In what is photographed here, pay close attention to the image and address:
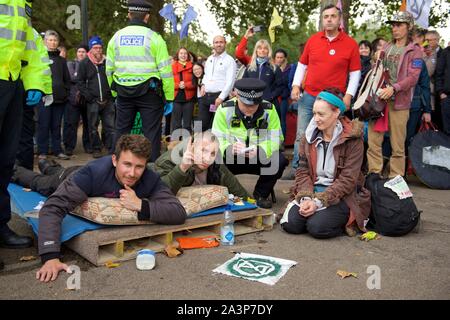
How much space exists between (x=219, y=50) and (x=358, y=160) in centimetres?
448

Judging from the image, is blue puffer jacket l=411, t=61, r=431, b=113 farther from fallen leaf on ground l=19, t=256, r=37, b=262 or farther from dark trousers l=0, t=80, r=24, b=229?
fallen leaf on ground l=19, t=256, r=37, b=262

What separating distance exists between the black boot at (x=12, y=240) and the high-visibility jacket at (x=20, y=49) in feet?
3.88

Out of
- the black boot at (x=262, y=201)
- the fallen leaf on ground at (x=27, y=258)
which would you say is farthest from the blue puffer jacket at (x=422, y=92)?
the fallen leaf on ground at (x=27, y=258)

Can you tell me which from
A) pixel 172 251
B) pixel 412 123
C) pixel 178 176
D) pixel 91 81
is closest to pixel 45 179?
pixel 178 176

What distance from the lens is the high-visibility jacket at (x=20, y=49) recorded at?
3494 millimetres

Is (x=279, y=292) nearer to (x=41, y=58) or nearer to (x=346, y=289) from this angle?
(x=346, y=289)

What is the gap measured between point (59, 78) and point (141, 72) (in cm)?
328

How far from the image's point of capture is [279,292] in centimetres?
320

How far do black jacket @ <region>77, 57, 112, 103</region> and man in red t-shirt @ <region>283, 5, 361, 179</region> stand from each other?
12.5 ft

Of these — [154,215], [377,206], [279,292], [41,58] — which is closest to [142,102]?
[41,58]

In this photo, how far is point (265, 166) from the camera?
5375 mm

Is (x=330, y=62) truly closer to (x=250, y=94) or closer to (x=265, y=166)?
(x=250, y=94)

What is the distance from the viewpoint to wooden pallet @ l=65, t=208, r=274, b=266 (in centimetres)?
359

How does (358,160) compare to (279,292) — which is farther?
(358,160)
